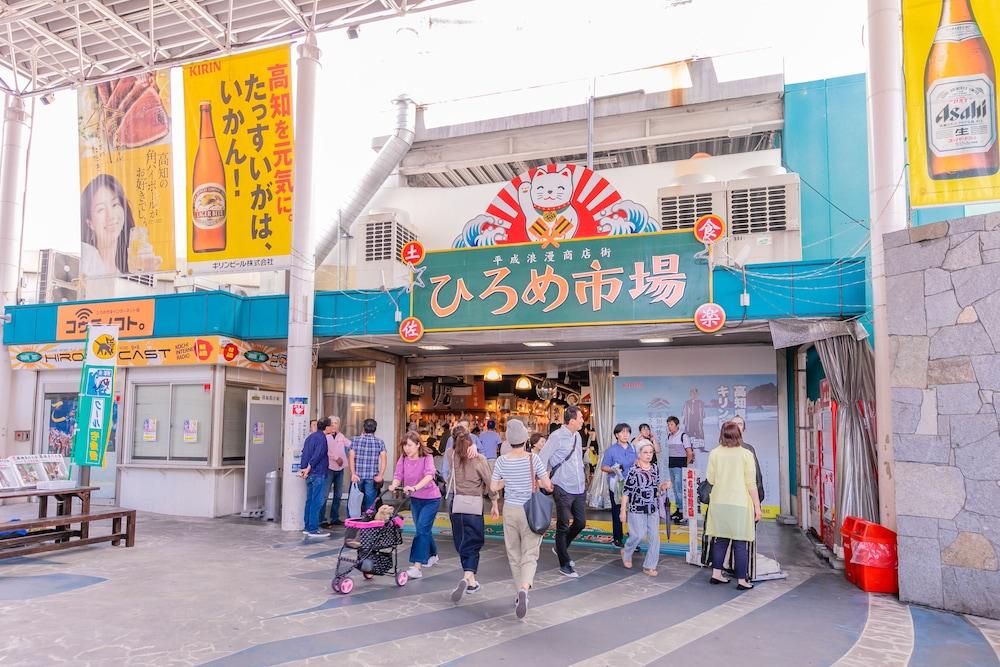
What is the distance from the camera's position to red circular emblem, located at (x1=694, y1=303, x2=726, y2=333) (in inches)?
346

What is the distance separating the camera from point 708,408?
38.1ft

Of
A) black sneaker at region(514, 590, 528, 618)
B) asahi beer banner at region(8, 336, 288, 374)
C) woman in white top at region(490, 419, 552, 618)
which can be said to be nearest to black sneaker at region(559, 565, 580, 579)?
woman in white top at region(490, 419, 552, 618)

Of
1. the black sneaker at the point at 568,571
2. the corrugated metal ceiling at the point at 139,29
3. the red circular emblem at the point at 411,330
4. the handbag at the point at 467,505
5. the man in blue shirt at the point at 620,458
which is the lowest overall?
the black sneaker at the point at 568,571

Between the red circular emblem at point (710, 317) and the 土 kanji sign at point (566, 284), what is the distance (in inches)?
5.2

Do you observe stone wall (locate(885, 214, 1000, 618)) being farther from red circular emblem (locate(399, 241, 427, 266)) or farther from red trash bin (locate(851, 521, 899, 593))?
red circular emblem (locate(399, 241, 427, 266))

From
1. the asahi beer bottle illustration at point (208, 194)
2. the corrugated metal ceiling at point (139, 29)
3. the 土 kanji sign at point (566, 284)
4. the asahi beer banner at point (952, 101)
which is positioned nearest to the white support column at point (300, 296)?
the asahi beer bottle illustration at point (208, 194)

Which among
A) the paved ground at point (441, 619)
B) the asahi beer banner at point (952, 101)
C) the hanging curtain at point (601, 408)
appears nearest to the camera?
the paved ground at point (441, 619)

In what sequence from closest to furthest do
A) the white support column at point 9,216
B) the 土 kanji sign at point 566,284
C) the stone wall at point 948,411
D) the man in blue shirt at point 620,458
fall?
1. the stone wall at point 948,411
2. the man in blue shirt at point 620,458
3. the 土 kanji sign at point 566,284
4. the white support column at point 9,216

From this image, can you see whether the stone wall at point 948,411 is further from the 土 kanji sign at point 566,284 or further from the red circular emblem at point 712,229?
the 土 kanji sign at point 566,284

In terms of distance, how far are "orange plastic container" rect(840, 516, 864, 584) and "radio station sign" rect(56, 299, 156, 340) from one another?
10.6 metres

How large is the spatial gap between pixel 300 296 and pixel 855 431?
25.0 feet

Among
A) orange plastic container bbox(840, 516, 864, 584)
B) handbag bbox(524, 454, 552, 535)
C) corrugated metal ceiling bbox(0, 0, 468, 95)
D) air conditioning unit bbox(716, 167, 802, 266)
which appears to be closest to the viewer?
handbag bbox(524, 454, 552, 535)

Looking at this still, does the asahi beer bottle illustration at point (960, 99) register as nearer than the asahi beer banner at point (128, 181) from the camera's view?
Yes

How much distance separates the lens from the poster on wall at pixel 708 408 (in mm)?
11281
